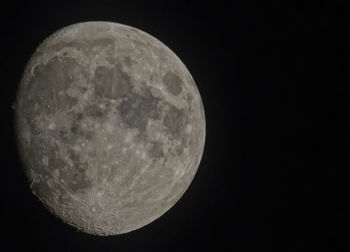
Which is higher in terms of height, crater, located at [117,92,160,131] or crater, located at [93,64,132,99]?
crater, located at [93,64,132,99]

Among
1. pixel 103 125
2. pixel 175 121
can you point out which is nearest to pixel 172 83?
pixel 175 121

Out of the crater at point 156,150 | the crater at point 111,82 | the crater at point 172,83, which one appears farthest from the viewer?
the crater at point 172,83

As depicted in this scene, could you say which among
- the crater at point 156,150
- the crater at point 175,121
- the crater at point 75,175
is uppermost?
the crater at point 175,121

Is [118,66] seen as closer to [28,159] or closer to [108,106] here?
[108,106]

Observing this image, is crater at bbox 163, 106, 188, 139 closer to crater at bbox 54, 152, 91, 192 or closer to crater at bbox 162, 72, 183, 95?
crater at bbox 162, 72, 183, 95

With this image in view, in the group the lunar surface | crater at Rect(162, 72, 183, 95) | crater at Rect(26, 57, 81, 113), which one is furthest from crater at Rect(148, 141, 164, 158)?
crater at Rect(26, 57, 81, 113)

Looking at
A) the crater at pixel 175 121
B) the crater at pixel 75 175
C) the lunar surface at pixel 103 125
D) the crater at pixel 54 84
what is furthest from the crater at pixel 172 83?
the crater at pixel 75 175

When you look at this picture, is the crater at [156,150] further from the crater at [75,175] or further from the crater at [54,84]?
the crater at [54,84]

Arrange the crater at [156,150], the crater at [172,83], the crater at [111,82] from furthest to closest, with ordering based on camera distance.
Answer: the crater at [172,83]
the crater at [156,150]
the crater at [111,82]
